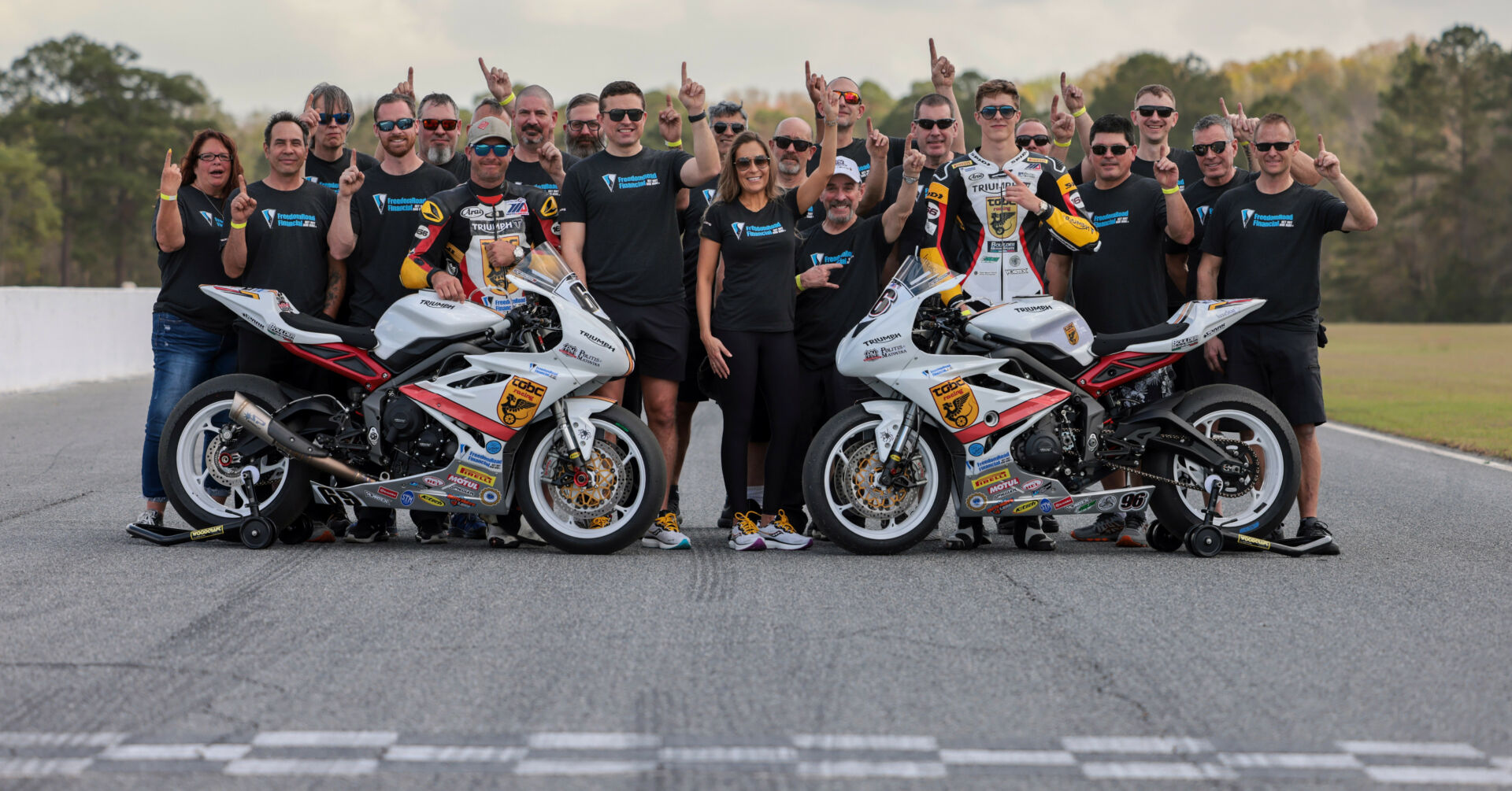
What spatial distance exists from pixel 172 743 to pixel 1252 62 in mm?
144689

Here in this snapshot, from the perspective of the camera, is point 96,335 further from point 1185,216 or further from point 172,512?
point 1185,216

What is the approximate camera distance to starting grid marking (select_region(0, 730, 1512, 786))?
3973 millimetres

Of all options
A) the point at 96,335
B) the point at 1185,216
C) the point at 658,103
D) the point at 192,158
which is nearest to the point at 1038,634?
the point at 1185,216

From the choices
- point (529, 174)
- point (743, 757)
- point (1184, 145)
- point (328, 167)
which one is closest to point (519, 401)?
point (529, 174)

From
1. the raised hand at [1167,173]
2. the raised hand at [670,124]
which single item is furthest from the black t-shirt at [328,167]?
the raised hand at [1167,173]

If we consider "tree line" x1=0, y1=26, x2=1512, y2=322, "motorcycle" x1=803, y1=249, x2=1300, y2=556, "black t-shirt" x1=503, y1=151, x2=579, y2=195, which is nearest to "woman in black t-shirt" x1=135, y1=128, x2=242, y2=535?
"black t-shirt" x1=503, y1=151, x2=579, y2=195

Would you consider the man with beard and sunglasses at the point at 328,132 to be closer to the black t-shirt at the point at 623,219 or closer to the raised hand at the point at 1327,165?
the black t-shirt at the point at 623,219

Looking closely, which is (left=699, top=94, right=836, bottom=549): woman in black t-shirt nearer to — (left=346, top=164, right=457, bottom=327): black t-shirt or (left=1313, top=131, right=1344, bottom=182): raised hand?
(left=346, top=164, right=457, bottom=327): black t-shirt

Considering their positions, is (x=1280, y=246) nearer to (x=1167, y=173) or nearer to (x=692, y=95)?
(x=1167, y=173)

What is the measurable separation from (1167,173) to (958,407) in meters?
1.73

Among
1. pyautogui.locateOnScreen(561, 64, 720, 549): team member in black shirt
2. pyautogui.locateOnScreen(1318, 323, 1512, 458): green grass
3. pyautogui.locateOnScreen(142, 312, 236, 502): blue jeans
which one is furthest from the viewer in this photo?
pyautogui.locateOnScreen(1318, 323, 1512, 458): green grass

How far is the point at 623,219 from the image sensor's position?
316 inches

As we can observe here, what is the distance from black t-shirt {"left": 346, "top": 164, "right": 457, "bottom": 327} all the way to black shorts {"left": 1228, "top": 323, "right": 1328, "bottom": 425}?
4.32m

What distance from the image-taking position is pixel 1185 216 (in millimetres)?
8133
